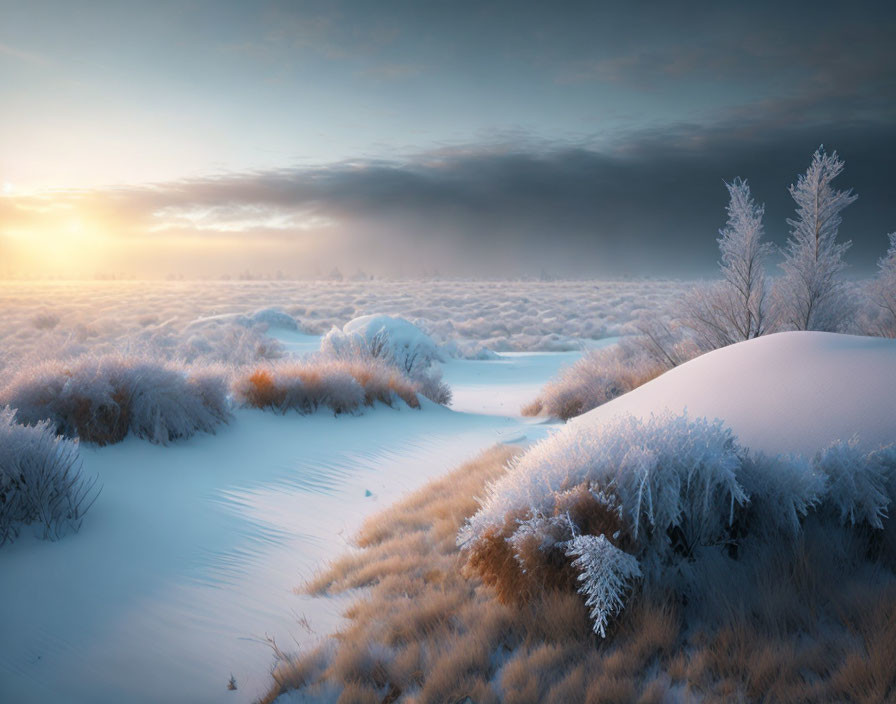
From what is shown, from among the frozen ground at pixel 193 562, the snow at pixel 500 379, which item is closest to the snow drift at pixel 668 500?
the frozen ground at pixel 193 562

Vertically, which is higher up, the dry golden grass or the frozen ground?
the dry golden grass

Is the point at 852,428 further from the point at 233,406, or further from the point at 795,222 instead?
the point at 795,222

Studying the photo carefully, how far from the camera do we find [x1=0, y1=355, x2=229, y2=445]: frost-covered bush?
5.84 m

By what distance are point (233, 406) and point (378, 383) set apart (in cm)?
275

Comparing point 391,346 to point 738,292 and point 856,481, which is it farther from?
point 856,481

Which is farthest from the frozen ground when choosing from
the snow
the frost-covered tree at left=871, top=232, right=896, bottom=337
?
the frost-covered tree at left=871, top=232, right=896, bottom=337

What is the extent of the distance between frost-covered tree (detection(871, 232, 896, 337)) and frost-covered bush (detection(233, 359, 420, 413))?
11.5 meters

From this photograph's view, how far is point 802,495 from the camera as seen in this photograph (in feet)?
9.66

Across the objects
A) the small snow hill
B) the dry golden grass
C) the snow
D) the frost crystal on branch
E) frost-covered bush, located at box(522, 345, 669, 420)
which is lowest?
the snow

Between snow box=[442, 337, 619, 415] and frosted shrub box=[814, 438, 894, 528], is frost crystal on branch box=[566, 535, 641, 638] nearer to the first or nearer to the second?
frosted shrub box=[814, 438, 894, 528]

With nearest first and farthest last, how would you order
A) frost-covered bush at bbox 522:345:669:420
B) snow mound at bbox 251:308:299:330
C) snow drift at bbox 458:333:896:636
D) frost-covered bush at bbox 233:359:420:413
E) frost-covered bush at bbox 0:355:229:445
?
snow drift at bbox 458:333:896:636 < frost-covered bush at bbox 0:355:229:445 < frost-covered bush at bbox 233:359:420:413 < frost-covered bush at bbox 522:345:669:420 < snow mound at bbox 251:308:299:330

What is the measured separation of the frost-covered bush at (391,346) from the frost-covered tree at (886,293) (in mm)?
10626

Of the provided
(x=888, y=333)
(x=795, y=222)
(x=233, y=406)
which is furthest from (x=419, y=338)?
(x=888, y=333)

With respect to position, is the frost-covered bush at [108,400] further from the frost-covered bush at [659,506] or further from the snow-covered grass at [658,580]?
the frost-covered bush at [659,506]
